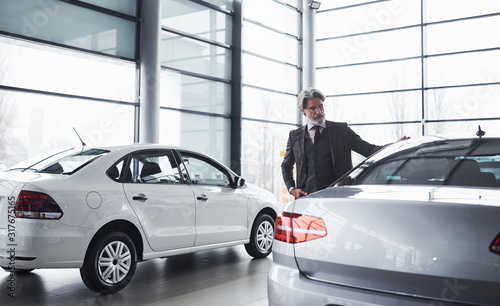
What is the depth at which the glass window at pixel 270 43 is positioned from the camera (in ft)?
45.9

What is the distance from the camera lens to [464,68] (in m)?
13.0

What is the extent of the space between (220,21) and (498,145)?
453 inches

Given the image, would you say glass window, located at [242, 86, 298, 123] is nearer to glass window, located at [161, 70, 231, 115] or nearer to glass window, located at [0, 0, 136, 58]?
glass window, located at [161, 70, 231, 115]

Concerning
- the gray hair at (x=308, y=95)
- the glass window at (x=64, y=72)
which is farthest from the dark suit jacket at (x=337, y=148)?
the glass window at (x=64, y=72)

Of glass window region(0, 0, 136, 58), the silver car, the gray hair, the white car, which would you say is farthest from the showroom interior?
the silver car

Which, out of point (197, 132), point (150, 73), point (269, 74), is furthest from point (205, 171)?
point (269, 74)

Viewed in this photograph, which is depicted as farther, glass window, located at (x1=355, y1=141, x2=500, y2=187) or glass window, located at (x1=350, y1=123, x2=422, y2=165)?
glass window, located at (x1=350, y1=123, x2=422, y2=165)

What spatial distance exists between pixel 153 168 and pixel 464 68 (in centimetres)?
1086

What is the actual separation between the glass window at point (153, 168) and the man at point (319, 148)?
5.56 ft

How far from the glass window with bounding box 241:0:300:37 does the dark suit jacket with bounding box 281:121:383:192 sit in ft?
34.6

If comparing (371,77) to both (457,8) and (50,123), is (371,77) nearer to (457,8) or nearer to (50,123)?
(457,8)

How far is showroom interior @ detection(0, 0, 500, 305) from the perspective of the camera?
861 cm

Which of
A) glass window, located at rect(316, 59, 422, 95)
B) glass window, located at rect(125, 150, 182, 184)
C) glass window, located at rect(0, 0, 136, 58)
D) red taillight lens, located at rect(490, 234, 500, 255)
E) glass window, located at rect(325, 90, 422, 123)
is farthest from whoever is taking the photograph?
glass window, located at rect(316, 59, 422, 95)

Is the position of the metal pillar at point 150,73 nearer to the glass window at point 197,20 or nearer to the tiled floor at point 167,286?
the glass window at point 197,20
